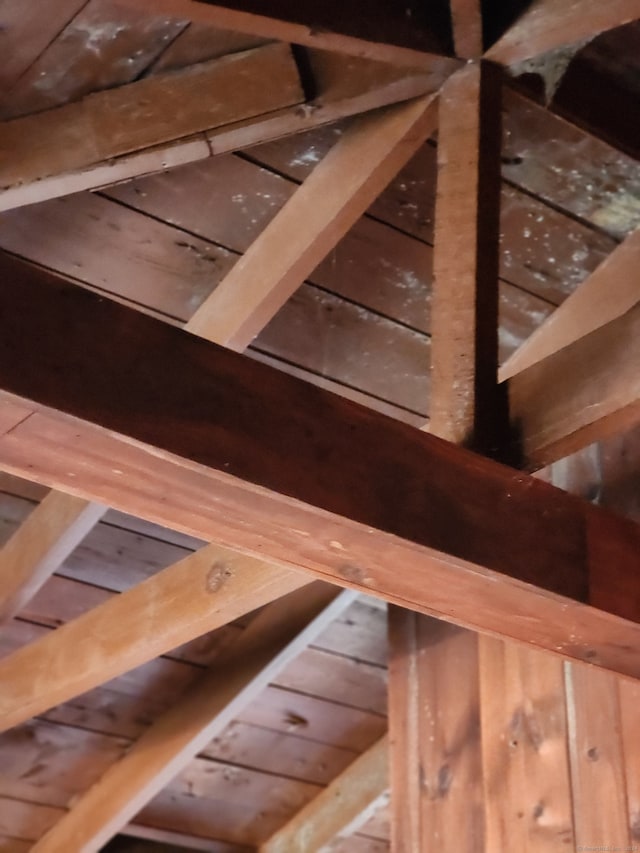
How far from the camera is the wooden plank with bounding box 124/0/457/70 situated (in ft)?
3.68

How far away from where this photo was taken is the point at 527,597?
1.04m

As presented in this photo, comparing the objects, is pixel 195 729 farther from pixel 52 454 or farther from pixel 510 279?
pixel 52 454

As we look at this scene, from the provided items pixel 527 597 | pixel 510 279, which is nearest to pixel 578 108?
pixel 510 279

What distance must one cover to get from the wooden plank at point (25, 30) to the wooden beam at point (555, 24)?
1.65 feet

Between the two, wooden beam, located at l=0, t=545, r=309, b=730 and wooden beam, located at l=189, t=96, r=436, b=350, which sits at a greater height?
wooden beam, located at l=189, t=96, r=436, b=350

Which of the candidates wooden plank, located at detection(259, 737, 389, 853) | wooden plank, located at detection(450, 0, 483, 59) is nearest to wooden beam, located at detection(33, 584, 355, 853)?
wooden plank, located at detection(259, 737, 389, 853)

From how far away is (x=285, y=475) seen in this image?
0.91 metres

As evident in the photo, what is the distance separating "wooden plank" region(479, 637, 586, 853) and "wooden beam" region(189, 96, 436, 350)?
67cm

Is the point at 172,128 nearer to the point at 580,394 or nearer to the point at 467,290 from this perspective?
the point at 467,290

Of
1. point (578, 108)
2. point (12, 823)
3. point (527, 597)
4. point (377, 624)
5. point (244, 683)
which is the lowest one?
point (527, 597)

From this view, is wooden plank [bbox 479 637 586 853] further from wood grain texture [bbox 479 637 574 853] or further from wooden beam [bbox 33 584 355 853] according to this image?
wooden beam [bbox 33 584 355 853]

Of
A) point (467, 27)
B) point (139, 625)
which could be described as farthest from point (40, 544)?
point (467, 27)

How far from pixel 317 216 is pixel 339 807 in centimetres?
167

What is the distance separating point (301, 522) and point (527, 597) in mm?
252
